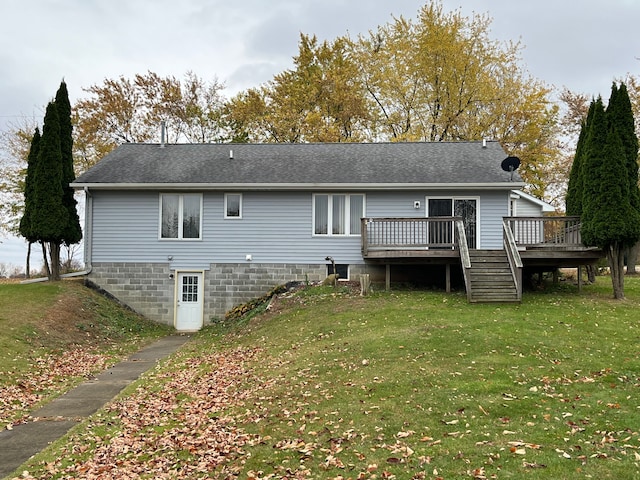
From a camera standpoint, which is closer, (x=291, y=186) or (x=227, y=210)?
(x=291, y=186)

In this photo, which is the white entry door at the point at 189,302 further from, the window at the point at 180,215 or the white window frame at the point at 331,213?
the white window frame at the point at 331,213

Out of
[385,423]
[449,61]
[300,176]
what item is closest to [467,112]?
[449,61]

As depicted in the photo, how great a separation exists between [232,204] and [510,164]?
9.49 meters

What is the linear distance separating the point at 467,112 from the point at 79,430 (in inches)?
1046

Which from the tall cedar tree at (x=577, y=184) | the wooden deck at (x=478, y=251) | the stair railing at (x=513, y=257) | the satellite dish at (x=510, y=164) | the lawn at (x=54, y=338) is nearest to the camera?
the lawn at (x=54, y=338)

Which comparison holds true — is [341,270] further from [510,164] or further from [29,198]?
[29,198]

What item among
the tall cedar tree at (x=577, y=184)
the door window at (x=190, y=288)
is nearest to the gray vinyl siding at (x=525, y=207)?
the tall cedar tree at (x=577, y=184)

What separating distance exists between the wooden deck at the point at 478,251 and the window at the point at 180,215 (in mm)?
5923

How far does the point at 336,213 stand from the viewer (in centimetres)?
1884

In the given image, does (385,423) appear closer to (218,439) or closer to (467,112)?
(218,439)

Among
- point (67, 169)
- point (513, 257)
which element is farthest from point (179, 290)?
point (513, 257)

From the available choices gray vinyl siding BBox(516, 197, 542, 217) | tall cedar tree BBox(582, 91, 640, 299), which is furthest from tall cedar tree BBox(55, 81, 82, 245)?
gray vinyl siding BBox(516, 197, 542, 217)

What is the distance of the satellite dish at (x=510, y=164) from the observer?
18.2m

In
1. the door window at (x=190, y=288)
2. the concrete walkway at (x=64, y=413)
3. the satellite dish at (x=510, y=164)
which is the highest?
the satellite dish at (x=510, y=164)
